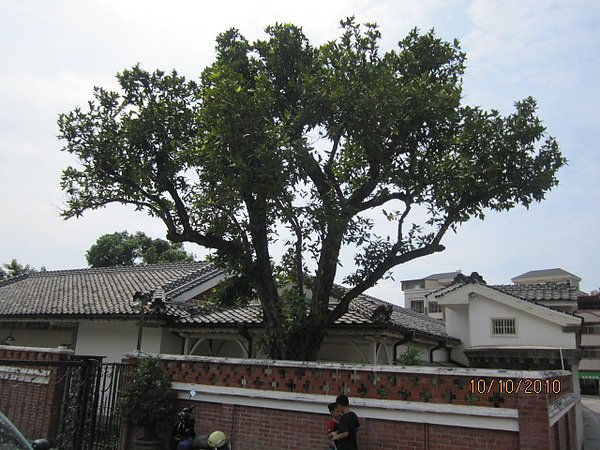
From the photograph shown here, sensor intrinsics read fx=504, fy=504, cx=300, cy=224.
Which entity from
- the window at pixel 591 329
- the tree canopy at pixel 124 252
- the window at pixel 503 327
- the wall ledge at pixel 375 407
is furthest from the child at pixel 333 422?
the window at pixel 591 329

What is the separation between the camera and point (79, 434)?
8422 millimetres

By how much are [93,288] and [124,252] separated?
769 inches

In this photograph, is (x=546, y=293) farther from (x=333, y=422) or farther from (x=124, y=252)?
(x=124, y=252)

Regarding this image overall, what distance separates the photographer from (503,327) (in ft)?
57.4

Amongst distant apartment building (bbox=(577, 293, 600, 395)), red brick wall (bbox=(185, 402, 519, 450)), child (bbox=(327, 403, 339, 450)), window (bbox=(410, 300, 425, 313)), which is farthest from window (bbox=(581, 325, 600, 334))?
child (bbox=(327, 403, 339, 450))

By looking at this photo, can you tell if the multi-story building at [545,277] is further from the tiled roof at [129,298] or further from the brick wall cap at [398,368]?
the brick wall cap at [398,368]

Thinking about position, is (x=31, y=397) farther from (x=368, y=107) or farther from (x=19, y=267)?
(x=19, y=267)

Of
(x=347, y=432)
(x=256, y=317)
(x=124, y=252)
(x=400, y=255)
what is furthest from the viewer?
(x=124, y=252)

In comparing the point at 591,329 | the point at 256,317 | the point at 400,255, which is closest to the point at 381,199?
the point at 400,255

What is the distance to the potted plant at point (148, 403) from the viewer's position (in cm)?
869

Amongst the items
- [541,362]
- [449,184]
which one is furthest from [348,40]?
[541,362]

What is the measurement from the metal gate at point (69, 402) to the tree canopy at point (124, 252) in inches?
1034

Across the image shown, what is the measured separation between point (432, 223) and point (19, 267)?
126ft

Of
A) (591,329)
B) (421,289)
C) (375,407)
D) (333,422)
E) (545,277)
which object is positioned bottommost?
(333,422)
